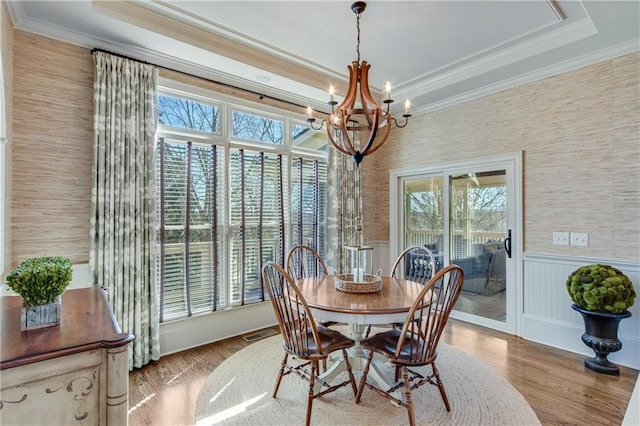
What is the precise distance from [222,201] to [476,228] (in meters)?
3.07

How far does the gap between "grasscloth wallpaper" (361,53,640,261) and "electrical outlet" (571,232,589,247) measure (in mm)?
44

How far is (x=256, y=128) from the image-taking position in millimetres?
3770

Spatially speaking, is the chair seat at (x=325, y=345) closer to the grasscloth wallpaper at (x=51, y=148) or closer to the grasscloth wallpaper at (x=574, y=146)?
the grasscloth wallpaper at (x=51, y=148)

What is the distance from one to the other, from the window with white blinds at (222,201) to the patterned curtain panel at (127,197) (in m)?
0.22

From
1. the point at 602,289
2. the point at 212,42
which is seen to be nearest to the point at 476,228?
the point at 602,289

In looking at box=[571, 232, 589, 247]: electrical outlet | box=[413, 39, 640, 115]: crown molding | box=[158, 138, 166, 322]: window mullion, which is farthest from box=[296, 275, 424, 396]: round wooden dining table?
box=[413, 39, 640, 115]: crown molding

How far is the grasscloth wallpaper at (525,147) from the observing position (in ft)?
7.87

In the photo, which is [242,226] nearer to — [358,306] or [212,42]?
[212,42]

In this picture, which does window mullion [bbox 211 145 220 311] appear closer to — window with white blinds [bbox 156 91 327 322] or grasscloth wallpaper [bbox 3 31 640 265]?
window with white blinds [bbox 156 91 327 322]

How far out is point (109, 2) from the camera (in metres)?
2.32

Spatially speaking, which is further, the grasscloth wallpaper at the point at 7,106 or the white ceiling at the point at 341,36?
the white ceiling at the point at 341,36

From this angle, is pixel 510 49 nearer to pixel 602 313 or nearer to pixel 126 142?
pixel 602 313

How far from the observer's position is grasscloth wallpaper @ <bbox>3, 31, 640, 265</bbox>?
240cm

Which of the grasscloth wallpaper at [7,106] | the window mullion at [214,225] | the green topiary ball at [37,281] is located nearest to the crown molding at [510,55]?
the window mullion at [214,225]
